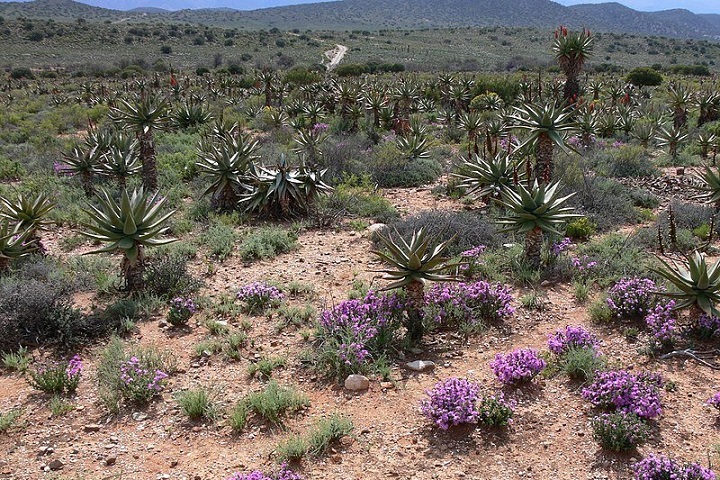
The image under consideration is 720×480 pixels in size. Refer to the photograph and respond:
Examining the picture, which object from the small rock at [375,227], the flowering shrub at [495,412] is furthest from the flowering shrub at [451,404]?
the small rock at [375,227]

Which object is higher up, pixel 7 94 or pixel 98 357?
pixel 7 94

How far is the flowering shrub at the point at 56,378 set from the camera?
191 inches

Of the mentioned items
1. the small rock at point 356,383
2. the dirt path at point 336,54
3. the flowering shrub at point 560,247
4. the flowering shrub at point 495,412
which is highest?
the dirt path at point 336,54

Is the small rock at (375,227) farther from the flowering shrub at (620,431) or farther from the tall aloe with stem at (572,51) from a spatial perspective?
the tall aloe with stem at (572,51)

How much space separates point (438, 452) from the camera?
4164 mm

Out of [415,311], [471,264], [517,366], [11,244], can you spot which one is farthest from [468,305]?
[11,244]

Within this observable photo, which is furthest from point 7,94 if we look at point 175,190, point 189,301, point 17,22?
point 17,22

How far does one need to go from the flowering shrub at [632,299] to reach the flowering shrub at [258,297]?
3.85m

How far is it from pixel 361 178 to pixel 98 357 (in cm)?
806

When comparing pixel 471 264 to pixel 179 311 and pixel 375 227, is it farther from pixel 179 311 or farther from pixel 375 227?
pixel 179 311

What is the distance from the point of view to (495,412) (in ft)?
14.2

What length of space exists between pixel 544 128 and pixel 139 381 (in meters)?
7.42

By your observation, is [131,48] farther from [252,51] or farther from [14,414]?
[14,414]

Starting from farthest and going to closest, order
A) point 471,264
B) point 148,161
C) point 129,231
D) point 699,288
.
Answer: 1. point 148,161
2. point 471,264
3. point 129,231
4. point 699,288
